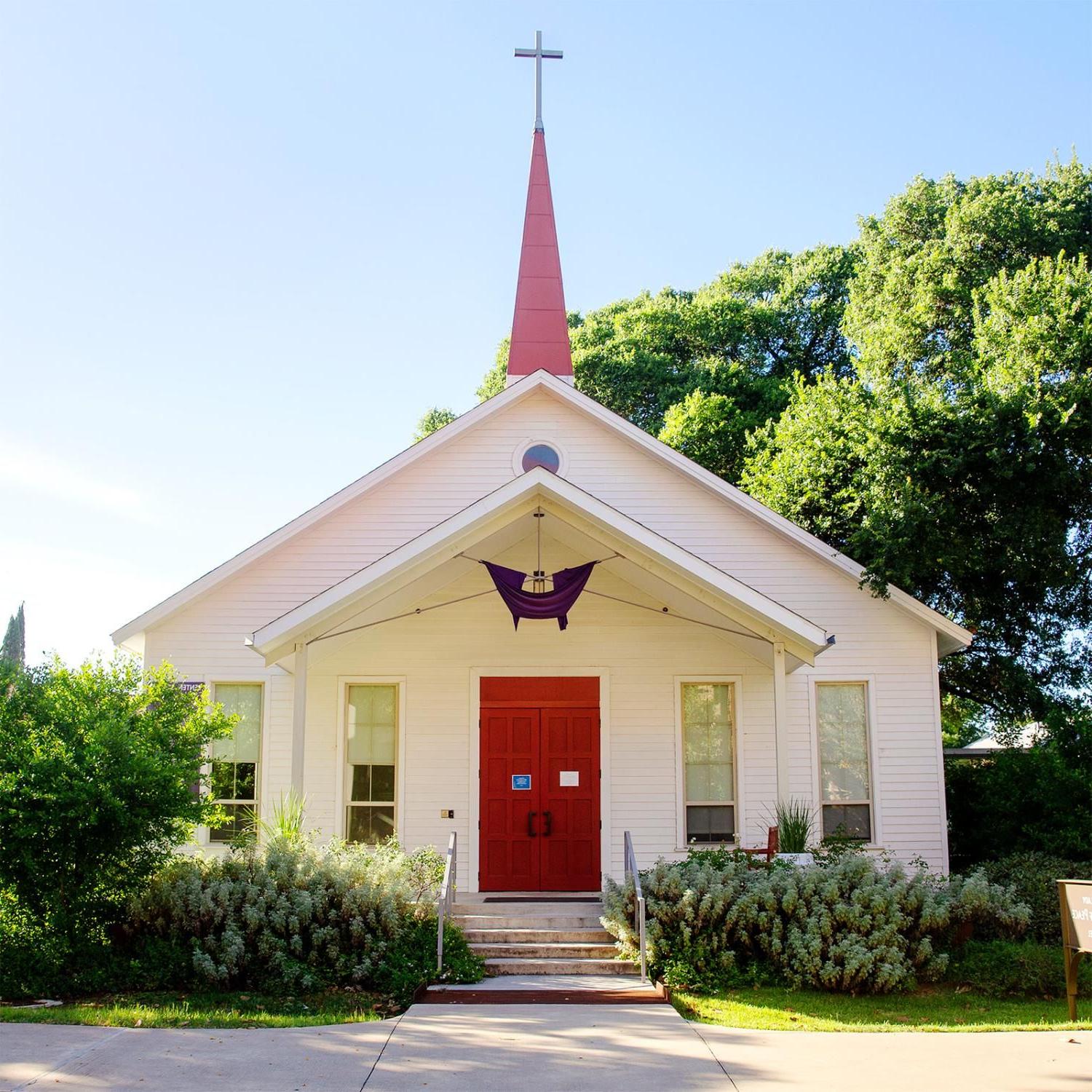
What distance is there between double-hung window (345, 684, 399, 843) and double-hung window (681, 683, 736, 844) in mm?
3692

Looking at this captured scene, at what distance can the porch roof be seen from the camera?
472 inches

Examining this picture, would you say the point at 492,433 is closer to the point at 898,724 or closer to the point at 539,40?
the point at 898,724

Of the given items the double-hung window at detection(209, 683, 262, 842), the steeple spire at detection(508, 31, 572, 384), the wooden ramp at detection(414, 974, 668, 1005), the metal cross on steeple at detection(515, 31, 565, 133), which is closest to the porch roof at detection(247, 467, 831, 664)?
the double-hung window at detection(209, 683, 262, 842)

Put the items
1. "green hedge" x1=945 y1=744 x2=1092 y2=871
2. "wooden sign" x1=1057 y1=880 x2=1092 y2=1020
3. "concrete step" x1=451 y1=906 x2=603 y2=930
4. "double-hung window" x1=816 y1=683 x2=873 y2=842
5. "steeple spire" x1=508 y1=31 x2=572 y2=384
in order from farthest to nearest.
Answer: "steeple spire" x1=508 y1=31 x2=572 y2=384 < "double-hung window" x1=816 y1=683 x2=873 y2=842 < "green hedge" x1=945 y1=744 x2=1092 y2=871 < "concrete step" x1=451 y1=906 x2=603 y2=930 < "wooden sign" x1=1057 y1=880 x2=1092 y2=1020

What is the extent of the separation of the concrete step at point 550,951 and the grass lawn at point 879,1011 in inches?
46.2

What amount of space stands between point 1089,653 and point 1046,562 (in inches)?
121

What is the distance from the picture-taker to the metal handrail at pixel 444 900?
33.4 feet

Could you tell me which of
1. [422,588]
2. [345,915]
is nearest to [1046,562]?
[422,588]

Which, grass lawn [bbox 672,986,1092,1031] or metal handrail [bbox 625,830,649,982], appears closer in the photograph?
grass lawn [bbox 672,986,1092,1031]

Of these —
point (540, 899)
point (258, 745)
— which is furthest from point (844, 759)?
point (258, 745)

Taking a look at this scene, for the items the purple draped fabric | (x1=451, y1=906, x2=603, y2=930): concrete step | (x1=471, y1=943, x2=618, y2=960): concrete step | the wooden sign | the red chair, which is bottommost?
(x1=471, y1=943, x2=618, y2=960): concrete step

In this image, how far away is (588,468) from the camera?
15.3m

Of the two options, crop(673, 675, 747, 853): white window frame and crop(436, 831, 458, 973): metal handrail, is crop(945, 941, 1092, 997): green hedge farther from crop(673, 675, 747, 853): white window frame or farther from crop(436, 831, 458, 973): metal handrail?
crop(436, 831, 458, 973): metal handrail

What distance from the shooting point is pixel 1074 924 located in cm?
904
